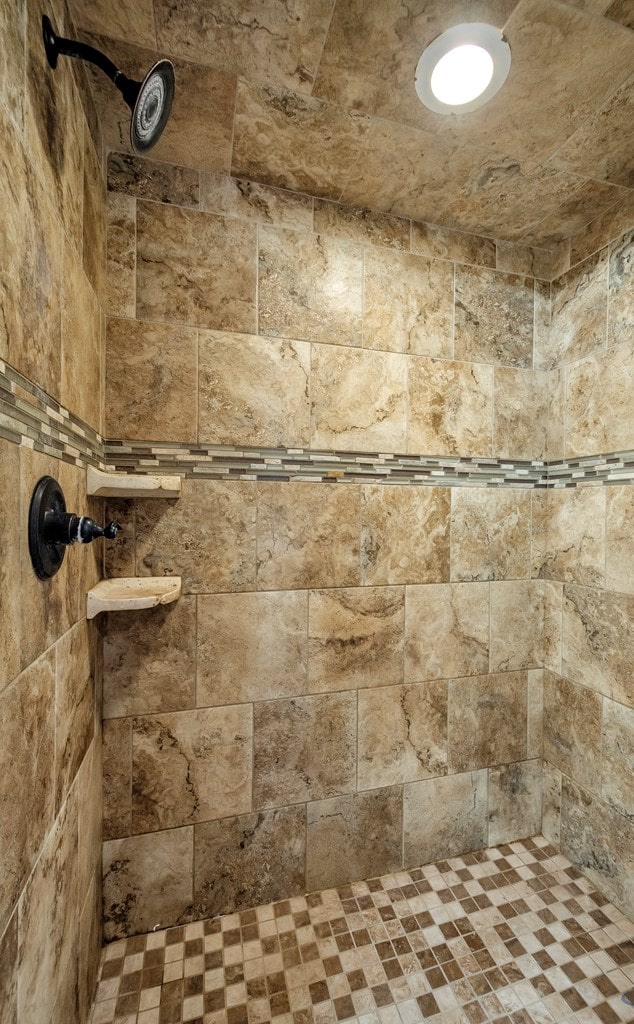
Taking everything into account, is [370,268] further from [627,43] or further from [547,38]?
[627,43]

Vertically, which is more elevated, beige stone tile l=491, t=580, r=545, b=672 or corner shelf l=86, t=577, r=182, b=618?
corner shelf l=86, t=577, r=182, b=618

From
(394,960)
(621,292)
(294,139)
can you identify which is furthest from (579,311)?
(394,960)

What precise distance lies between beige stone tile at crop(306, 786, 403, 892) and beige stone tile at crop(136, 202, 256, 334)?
1.69m

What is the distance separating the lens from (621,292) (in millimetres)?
1430

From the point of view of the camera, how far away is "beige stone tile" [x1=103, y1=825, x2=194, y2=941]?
1.23 meters

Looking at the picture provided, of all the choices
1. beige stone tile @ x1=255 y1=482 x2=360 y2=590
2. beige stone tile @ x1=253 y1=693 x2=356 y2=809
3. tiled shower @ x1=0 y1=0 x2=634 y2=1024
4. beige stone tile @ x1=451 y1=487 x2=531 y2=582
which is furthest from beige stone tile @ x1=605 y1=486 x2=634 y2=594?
beige stone tile @ x1=253 y1=693 x2=356 y2=809

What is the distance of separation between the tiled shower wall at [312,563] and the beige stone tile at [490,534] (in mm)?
11

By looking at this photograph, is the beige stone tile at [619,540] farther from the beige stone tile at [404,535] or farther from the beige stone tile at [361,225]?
the beige stone tile at [361,225]

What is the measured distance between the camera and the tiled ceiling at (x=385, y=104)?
895 millimetres

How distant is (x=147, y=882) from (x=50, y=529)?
1.24m

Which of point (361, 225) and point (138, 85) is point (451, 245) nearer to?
point (361, 225)

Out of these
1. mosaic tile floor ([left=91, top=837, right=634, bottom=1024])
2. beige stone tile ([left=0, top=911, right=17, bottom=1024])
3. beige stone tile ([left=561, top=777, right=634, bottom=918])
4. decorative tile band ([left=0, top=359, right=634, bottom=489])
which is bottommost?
mosaic tile floor ([left=91, top=837, right=634, bottom=1024])

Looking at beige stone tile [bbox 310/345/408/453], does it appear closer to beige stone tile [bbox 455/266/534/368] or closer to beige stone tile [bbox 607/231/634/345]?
beige stone tile [bbox 455/266/534/368]

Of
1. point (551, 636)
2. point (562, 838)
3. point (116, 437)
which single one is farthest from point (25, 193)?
point (562, 838)
